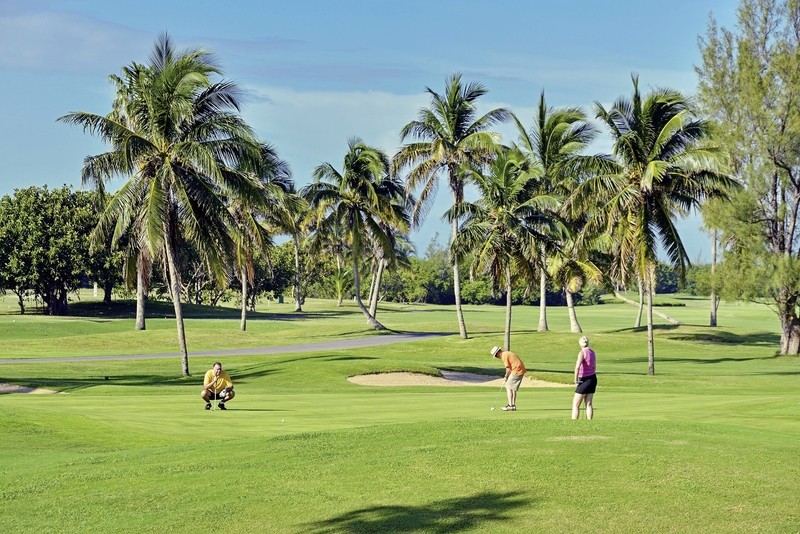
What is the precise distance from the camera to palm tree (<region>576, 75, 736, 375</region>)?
146 ft

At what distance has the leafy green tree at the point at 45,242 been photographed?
272ft

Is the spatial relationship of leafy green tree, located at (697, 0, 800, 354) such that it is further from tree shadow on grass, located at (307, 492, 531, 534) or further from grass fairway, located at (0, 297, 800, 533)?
tree shadow on grass, located at (307, 492, 531, 534)

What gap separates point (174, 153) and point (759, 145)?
34.5 meters

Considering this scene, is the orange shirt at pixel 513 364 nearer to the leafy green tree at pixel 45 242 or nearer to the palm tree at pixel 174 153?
the palm tree at pixel 174 153

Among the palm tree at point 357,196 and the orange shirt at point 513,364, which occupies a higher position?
the palm tree at point 357,196

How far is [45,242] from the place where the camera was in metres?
84.4

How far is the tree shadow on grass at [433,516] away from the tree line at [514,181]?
27829 millimetres

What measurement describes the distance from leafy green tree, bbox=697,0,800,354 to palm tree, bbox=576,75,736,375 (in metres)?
11.1

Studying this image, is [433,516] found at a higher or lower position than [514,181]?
lower

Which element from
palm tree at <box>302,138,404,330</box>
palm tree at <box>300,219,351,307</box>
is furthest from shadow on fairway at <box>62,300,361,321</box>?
palm tree at <box>302,138,404,330</box>

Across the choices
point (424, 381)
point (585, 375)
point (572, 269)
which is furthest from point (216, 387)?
point (572, 269)

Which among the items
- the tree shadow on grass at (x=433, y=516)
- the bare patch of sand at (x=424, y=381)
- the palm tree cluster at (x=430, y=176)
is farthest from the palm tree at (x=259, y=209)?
the tree shadow on grass at (x=433, y=516)

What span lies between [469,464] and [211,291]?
4309 inches

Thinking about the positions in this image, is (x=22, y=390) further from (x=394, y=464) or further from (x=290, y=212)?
(x=290, y=212)
